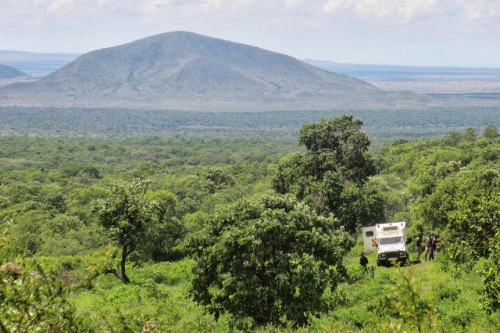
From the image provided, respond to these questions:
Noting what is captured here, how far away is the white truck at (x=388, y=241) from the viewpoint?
25016mm

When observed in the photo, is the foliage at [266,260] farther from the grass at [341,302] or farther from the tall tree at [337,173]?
the tall tree at [337,173]

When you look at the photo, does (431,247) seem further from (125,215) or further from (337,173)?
(125,215)

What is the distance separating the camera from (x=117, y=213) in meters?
20.4

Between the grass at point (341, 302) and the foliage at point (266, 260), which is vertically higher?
the foliage at point (266, 260)

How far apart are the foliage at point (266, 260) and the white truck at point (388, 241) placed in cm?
983

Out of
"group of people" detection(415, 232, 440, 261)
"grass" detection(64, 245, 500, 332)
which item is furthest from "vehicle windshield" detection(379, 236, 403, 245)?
"grass" detection(64, 245, 500, 332)

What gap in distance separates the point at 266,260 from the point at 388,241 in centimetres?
1290

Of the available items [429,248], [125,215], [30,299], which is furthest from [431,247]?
[30,299]

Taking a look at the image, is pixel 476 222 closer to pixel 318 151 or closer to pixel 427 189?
pixel 427 189

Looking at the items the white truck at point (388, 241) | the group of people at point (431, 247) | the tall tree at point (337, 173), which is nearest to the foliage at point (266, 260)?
the group of people at point (431, 247)

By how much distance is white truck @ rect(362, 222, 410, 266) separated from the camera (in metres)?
25.0

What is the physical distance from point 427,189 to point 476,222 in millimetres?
14655

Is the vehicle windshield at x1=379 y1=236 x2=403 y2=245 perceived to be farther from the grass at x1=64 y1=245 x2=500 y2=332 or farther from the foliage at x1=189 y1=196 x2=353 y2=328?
the foliage at x1=189 y1=196 x2=353 y2=328

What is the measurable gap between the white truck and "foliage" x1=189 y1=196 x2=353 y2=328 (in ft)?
32.2
